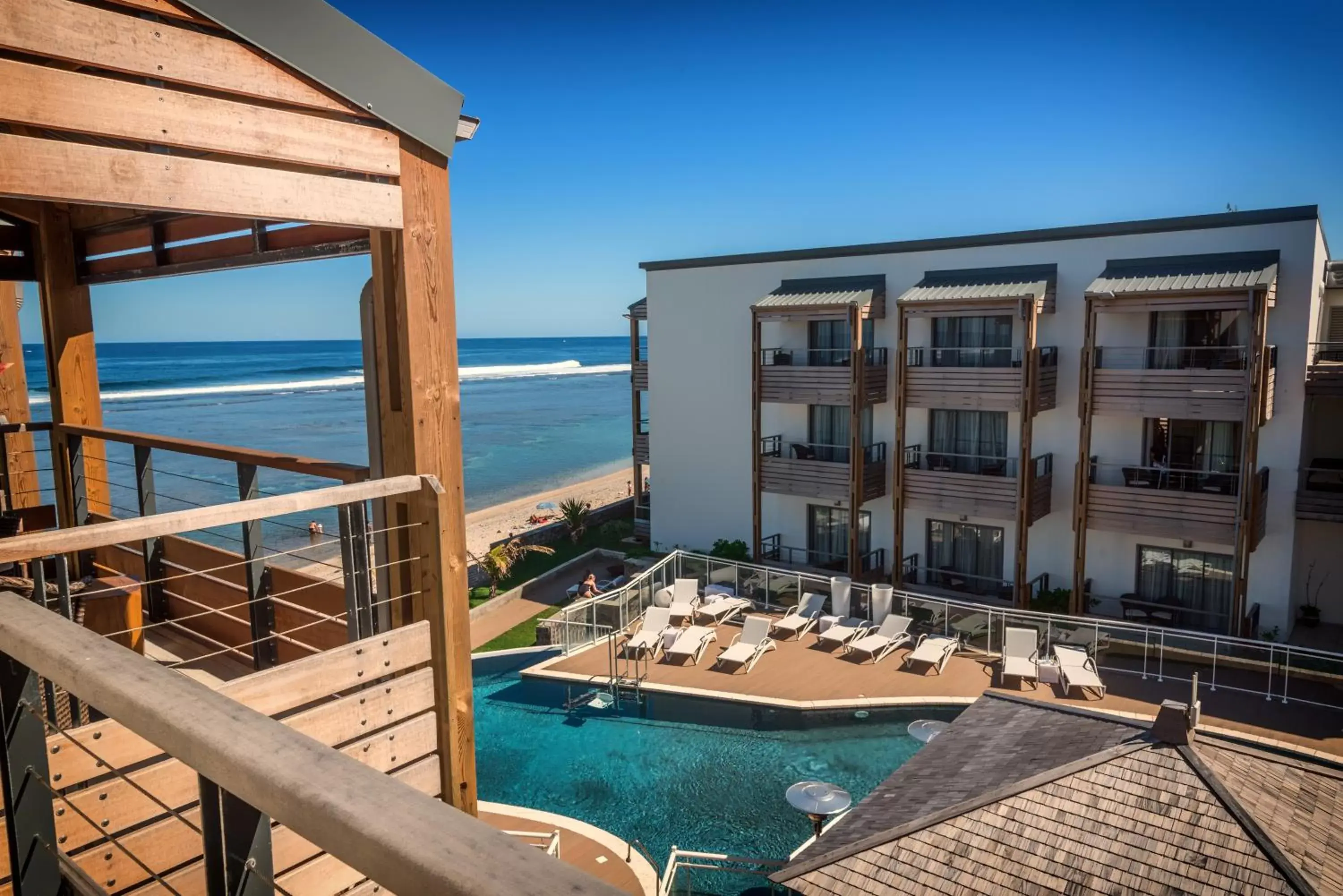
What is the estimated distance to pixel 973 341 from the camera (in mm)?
20922

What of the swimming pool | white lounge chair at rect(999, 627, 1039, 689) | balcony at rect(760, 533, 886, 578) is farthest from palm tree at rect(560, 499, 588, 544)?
white lounge chair at rect(999, 627, 1039, 689)

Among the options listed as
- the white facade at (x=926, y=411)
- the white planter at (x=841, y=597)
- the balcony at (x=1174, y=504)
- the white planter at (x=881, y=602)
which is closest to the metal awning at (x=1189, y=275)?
the white facade at (x=926, y=411)

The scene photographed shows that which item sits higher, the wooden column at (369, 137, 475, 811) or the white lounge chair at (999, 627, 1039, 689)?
the wooden column at (369, 137, 475, 811)

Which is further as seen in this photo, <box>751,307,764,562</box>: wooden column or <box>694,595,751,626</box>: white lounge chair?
<box>751,307,764,562</box>: wooden column

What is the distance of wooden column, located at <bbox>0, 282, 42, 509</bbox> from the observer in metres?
7.64

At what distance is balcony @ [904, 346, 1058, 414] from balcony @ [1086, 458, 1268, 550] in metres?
2.31

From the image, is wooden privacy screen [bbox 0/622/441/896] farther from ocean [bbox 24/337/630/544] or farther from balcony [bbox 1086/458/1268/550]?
balcony [bbox 1086/458/1268/550]

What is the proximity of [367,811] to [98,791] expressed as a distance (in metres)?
2.78

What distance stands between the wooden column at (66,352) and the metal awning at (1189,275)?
55.9 feet

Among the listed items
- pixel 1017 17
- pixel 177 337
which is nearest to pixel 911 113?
pixel 1017 17

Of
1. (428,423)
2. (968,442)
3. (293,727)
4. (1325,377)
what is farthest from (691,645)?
(293,727)

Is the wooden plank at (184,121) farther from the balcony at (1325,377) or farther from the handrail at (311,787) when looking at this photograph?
the balcony at (1325,377)

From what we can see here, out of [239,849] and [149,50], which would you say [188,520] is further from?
[239,849]

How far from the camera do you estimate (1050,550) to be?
20594mm
